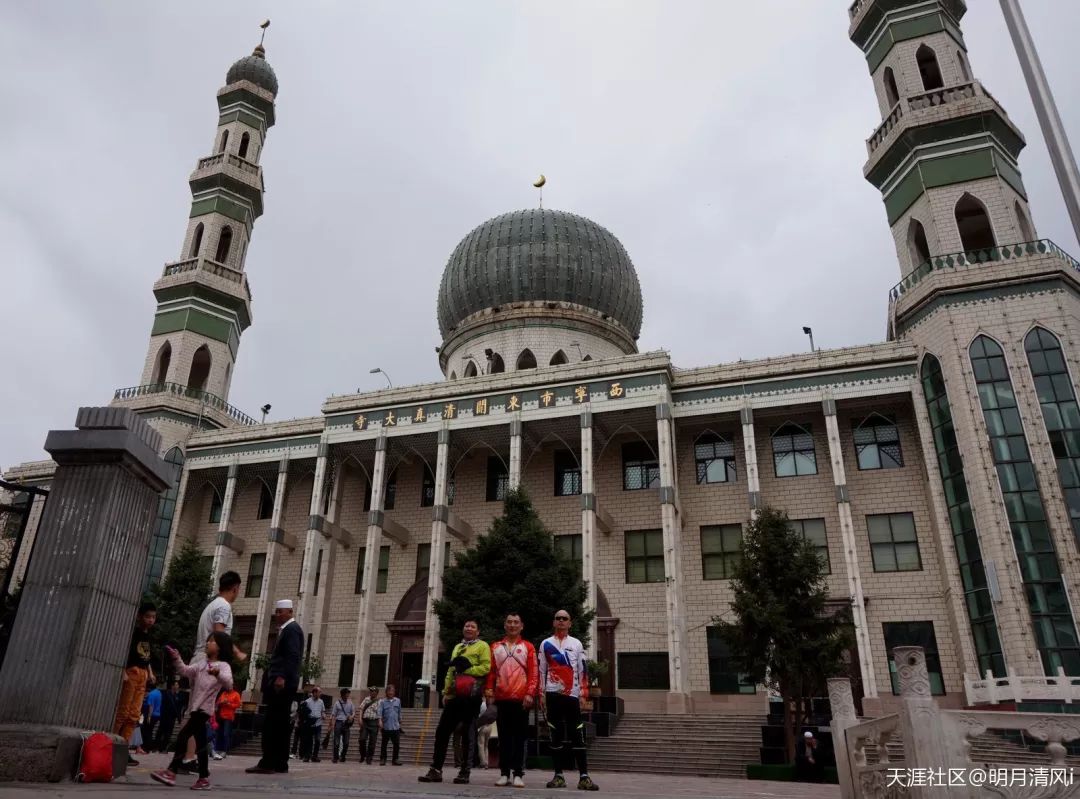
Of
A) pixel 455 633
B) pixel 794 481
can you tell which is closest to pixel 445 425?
pixel 455 633

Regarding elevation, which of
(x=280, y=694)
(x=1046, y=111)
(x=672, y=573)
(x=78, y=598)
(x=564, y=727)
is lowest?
(x=564, y=727)

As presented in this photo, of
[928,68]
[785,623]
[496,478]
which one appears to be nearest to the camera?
[785,623]

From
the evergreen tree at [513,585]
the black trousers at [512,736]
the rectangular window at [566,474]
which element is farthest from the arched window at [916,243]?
the black trousers at [512,736]

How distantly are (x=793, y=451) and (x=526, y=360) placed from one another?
11627 millimetres

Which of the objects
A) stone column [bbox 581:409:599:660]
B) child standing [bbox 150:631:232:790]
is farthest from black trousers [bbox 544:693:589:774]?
stone column [bbox 581:409:599:660]

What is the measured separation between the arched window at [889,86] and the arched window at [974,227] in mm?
4969

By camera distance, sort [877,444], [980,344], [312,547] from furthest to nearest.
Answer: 1. [312,547]
2. [877,444]
3. [980,344]

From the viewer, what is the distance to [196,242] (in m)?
37.4

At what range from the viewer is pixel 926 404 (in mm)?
24047

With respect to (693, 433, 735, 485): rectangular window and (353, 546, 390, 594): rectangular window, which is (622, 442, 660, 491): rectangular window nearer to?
(693, 433, 735, 485): rectangular window

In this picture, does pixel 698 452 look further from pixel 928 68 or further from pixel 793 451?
pixel 928 68

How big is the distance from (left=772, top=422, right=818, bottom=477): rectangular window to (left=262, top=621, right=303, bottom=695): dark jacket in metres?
21.7

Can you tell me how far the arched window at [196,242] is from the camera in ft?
122

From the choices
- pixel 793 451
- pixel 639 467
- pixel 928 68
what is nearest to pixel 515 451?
pixel 639 467
